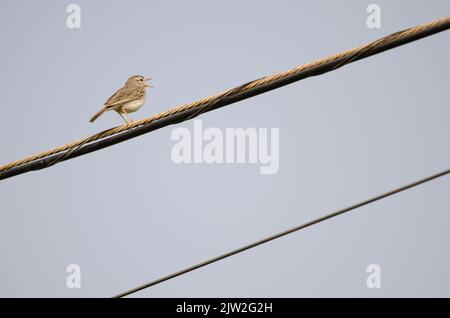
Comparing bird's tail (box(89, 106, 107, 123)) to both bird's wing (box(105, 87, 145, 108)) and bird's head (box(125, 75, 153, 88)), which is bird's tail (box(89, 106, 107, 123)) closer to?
bird's wing (box(105, 87, 145, 108))

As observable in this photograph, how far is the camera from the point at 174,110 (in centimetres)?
710

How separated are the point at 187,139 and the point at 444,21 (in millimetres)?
30029

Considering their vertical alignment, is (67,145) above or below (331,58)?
below

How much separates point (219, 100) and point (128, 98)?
4.97 meters

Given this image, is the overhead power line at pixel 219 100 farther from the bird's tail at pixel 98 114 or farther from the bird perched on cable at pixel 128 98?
the bird perched on cable at pixel 128 98

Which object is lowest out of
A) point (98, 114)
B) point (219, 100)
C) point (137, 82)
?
point (219, 100)

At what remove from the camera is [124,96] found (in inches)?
457

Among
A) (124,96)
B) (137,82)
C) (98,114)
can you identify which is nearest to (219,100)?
(98,114)

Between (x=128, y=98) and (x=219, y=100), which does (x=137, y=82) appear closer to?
(x=128, y=98)

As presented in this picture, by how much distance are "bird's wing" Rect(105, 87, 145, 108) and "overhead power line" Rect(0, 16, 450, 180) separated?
3960 mm

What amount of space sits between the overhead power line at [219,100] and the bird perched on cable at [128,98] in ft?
12.1

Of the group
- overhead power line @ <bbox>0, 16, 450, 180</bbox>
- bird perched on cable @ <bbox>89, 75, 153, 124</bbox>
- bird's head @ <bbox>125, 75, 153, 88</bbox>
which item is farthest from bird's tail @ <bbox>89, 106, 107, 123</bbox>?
overhead power line @ <bbox>0, 16, 450, 180</bbox>

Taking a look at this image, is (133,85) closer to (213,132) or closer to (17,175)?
(17,175)

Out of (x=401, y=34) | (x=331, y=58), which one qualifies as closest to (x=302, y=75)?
(x=331, y=58)
